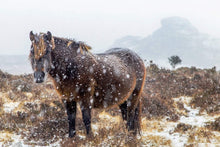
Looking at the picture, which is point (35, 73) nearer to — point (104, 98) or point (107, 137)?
point (104, 98)

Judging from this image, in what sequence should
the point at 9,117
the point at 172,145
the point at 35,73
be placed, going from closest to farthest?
the point at 35,73
the point at 172,145
the point at 9,117

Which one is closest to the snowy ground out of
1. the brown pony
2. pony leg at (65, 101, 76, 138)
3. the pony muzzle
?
pony leg at (65, 101, 76, 138)

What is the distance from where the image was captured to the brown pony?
406cm

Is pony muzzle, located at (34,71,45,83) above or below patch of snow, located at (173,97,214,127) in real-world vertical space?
above

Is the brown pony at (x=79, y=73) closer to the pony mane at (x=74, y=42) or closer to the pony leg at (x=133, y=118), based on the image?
the pony mane at (x=74, y=42)

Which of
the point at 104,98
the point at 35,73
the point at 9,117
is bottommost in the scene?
the point at 9,117

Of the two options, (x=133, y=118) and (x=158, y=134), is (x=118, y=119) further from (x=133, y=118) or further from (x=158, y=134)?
(x=158, y=134)

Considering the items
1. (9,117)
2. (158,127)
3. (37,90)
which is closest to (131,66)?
(158,127)

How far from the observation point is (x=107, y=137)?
5.36 m

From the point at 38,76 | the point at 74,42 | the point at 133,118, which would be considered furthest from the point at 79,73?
the point at 133,118

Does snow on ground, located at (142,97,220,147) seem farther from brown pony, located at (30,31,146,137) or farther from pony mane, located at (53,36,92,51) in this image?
pony mane, located at (53,36,92,51)

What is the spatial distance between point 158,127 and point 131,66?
2520mm

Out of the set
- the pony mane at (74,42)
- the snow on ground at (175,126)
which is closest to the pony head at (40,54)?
the pony mane at (74,42)

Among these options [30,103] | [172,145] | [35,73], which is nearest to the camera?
Result: [35,73]
